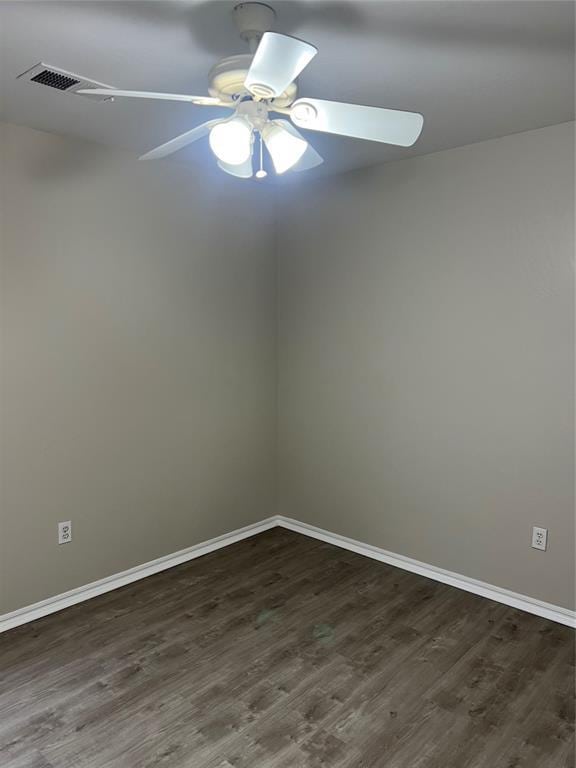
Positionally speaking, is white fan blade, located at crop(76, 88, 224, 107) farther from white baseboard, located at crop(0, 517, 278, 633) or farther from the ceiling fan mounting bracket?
white baseboard, located at crop(0, 517, 278, 633)

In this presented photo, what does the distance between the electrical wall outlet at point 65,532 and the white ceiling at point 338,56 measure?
6.39ft

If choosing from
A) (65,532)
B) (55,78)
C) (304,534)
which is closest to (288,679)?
(65,532)

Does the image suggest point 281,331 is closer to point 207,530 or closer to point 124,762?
point 207,530

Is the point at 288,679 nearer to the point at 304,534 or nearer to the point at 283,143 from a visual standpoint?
the point at 304,534

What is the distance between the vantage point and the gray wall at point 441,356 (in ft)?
9.29

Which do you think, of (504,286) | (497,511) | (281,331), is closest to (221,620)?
(497,511)

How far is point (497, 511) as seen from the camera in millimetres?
3062

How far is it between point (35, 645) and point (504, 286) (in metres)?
2.82

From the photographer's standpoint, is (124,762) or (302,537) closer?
(124,762)

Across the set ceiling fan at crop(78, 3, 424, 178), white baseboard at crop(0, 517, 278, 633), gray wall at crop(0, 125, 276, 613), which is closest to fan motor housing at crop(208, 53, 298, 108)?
ceiling fan at crop(78, 3, 424, 178)

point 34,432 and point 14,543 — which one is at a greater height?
point 34,432

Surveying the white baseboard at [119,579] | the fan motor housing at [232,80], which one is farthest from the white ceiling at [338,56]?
the white baseboard at [119,579]

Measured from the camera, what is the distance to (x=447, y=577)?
10.7 feet

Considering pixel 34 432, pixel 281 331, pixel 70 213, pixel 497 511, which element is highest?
pixel 70 213
